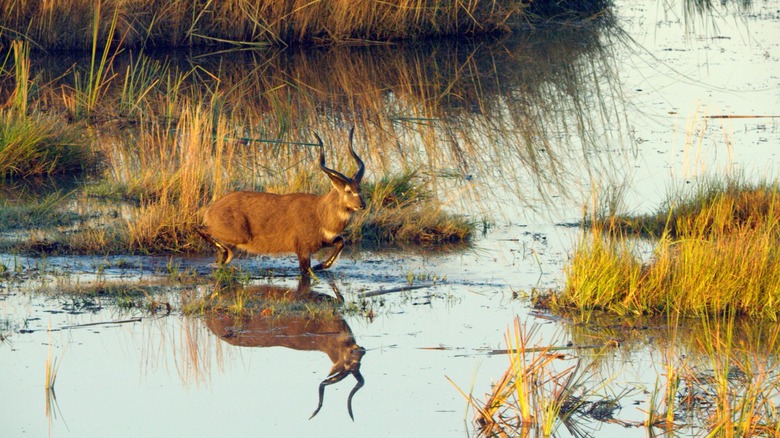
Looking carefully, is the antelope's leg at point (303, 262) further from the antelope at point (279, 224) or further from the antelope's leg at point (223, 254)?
the antelope's leg at point (223, 254)

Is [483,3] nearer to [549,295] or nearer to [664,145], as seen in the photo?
[664,145]

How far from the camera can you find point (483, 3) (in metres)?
23.4

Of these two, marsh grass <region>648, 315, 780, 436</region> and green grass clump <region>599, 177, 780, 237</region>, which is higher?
green grass clump <region>599, 177, 780, 237</region>

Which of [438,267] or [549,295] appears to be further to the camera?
[438,267]

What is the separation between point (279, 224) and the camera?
32.1ft

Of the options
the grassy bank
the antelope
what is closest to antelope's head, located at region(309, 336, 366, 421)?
the antelope

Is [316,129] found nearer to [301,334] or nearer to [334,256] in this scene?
[334,256]

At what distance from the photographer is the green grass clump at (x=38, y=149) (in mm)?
13156

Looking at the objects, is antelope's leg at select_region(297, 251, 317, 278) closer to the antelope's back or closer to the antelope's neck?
the antelope's back

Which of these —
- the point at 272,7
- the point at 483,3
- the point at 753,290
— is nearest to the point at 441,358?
the point at 753,290

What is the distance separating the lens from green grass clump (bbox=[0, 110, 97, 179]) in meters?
13.2

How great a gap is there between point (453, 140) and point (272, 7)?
25.8 ft

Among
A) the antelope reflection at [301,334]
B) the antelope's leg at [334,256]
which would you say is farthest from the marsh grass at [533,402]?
the antelope's leg at [334,256]

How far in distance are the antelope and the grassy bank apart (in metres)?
11.5
